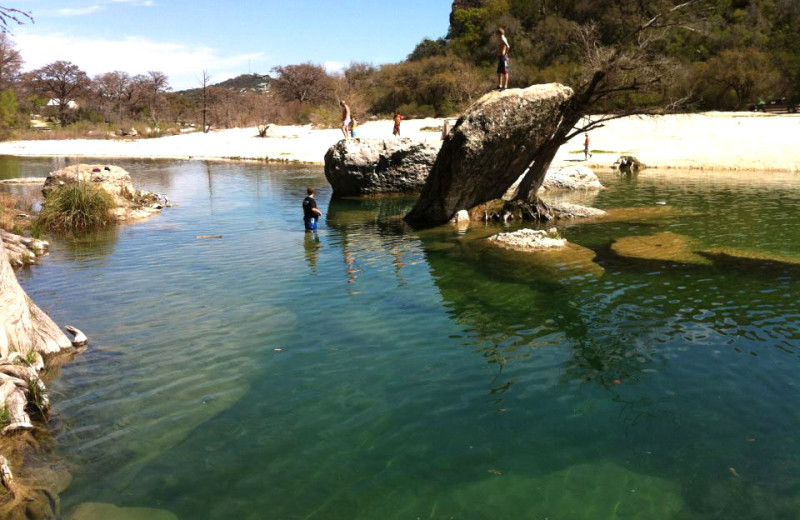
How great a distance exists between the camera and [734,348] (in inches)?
357

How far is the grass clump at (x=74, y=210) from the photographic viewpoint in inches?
753

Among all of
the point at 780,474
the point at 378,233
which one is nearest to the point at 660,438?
the point at 780,474

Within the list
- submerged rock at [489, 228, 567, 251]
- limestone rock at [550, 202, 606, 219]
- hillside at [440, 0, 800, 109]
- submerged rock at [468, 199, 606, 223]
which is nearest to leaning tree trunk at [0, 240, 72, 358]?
submerged rock at [489, 228, 567, 251]

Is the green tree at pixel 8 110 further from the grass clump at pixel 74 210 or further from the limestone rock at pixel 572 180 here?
the limestone rock at pixel 572 180

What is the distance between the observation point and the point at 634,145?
4188 cm

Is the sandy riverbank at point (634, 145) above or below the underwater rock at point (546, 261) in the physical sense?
above

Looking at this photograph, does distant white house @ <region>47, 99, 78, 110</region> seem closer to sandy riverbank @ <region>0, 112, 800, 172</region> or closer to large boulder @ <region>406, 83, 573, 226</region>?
sandy riverbank @ <region>0, 112, 800, 172</region>

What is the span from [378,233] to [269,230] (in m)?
3.59

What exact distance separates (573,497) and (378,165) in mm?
22471

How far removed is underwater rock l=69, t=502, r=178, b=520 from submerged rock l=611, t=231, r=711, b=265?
1232 cm

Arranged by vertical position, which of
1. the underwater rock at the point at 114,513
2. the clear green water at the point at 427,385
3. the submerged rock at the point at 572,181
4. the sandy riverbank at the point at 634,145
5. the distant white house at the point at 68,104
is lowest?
the underwater rock at the point at 114,513

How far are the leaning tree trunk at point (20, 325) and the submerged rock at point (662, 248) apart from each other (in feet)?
40.6

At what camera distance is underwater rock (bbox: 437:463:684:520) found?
550cm

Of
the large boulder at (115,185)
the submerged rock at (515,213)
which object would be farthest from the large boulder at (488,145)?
the large boulder at (115,185)
